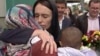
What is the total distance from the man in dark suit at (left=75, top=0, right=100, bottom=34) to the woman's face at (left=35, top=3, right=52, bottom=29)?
8.43 ft

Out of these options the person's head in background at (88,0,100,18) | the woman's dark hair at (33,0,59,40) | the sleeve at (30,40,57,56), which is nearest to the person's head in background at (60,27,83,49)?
the woman's dark hair at (33,0,59,40)

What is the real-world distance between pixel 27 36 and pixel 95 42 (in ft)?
6.17

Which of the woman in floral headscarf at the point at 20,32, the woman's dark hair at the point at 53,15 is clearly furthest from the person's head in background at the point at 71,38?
the woman in floral headscarf at the point at 20,32

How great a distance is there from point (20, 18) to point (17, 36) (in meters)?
0.12

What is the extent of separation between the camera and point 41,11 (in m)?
2.35

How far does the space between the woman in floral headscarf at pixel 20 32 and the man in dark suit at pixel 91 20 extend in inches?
113

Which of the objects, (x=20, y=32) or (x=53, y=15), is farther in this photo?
(x=53, y=15)

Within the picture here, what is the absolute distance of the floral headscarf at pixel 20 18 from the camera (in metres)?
2.09

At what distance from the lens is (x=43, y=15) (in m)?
2.37

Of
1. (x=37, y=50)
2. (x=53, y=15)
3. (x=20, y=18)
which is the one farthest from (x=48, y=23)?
(x=37, y=50)

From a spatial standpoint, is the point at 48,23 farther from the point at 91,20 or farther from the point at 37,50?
the point at 91,20

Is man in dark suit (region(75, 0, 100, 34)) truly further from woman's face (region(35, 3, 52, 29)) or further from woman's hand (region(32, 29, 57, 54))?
woman's hand (region(32, 29, 57, 54))

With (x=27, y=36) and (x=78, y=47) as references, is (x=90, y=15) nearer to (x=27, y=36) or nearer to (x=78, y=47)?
(x=78, y=47)

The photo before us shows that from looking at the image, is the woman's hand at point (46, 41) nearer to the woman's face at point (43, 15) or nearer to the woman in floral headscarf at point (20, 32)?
the woman in floral headscarf at point (20, 32)
